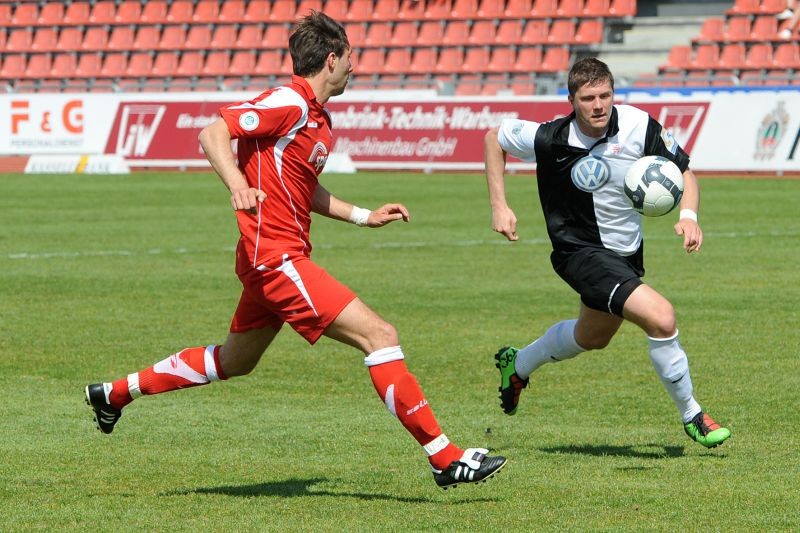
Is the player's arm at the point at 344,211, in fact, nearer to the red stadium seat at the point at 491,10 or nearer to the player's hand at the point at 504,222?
the player's hand at the point at 504,222

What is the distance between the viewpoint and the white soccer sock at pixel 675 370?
6.93m

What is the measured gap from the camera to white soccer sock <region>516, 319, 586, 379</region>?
25.3ft

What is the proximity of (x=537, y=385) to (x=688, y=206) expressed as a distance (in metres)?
2.38

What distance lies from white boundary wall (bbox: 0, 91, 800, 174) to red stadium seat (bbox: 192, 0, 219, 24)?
29.2ft

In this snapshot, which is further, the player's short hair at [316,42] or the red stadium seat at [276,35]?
the red stadium seat at [276,35]

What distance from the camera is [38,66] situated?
43094 millimetres

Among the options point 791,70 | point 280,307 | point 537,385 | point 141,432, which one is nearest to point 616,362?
point 537,385

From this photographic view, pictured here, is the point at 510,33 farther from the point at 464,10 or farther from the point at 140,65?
the point at 140,65

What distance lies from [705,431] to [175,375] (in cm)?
251

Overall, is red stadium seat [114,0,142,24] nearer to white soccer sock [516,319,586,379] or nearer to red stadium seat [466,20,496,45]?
red stadium seat [466,20,496,45]

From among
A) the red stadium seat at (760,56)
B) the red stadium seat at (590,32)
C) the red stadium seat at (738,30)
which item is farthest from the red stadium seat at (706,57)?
the red stadium seat at (590,32)

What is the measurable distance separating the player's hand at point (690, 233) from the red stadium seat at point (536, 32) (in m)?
30.9

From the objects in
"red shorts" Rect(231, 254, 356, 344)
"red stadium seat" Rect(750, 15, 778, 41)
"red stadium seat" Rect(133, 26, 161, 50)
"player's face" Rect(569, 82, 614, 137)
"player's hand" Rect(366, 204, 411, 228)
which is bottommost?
"red stadium seat" Rect(133, 26, 161, 50)

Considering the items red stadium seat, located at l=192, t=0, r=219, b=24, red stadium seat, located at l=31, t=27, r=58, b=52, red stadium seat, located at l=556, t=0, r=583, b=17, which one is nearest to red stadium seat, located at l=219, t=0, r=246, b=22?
red stadium seat, located at l=192, t=0, r=219, b=24
